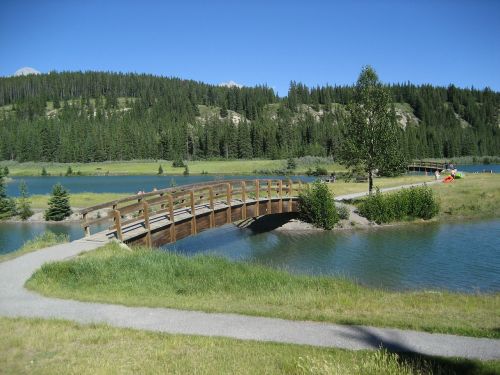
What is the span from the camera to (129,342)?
10109 mm

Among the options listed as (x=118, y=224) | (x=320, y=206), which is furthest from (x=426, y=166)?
(x=118, y=224)

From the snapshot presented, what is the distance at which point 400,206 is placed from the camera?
4075 cm

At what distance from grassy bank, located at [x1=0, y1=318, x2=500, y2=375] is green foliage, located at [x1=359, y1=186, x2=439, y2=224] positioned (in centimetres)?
3181

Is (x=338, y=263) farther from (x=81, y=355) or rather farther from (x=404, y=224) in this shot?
(x=81, y=355)

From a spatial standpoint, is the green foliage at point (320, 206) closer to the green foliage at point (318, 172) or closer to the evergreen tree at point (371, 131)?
the evergreen tree at point (371, 131)

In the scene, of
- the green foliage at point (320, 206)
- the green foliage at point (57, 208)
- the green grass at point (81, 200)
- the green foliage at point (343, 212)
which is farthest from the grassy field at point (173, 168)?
the green foliage at point (320, 206)

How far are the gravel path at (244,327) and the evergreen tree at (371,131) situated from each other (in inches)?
1319

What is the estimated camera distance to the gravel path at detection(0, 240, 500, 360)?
10016 millimetres

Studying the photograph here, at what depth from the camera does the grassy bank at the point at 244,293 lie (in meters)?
12.2

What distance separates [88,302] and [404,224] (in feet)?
106

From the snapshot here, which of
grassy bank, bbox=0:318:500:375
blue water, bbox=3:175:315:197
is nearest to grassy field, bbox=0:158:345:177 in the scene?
blue water, bbox=3:175:315:197

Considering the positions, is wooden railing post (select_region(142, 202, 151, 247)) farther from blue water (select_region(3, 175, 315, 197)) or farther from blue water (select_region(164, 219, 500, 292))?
blue water (select_region(3, 175, 315, 197))

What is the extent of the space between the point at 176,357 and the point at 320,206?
29813 millimetres

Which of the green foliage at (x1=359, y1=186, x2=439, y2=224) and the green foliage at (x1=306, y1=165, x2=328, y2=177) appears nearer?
the green foliage at (x1=359, y1=186, x2=439, y2=224)
